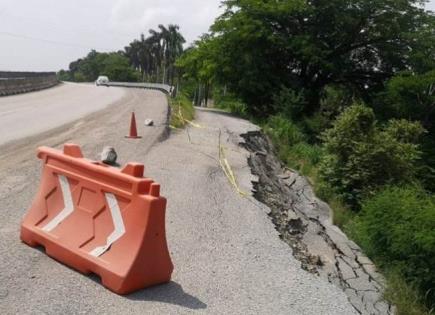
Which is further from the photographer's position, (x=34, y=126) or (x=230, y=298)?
(x=34, y=126)

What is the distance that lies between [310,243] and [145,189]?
189 inches

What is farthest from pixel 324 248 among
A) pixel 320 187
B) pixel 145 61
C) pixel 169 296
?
pixel 145 61

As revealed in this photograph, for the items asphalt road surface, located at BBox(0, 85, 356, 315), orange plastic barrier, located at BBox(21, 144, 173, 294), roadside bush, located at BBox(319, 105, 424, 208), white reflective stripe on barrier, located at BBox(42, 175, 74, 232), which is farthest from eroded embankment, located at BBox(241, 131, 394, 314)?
white reflective stripe on barrier, located at BBox(42, 175, 74, 232)

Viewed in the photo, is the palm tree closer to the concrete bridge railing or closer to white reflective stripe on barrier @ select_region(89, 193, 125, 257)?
the concrete bridge railing

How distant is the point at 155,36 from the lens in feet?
315

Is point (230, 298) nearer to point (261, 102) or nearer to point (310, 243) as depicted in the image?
point (310, 243)

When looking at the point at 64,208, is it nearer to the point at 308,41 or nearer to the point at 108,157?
the point at 108,157

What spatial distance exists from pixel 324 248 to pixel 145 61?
10568cm

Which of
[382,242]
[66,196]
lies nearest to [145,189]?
[66,196]

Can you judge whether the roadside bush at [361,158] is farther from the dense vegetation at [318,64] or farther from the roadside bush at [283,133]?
the roadside bush at [283,133]

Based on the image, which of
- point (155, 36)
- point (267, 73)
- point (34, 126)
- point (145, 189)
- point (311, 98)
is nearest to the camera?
point (145, 189)

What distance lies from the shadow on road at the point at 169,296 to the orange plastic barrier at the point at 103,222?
6 centimetres

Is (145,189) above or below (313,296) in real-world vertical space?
above

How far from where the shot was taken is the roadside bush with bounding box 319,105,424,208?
1445 cm
